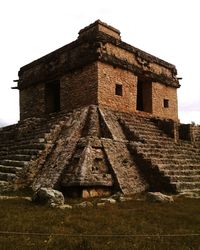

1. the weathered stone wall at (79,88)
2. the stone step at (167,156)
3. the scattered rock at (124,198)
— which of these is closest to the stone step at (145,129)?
the stone step at (167,156)

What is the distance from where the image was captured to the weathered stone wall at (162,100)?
19.0m

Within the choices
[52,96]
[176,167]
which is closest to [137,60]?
[52,96]

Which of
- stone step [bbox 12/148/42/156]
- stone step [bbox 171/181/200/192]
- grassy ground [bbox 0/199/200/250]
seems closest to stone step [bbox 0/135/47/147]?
stone step [bbox 12/148/42/156]

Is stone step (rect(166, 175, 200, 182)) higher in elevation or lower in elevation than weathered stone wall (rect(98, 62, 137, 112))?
lower

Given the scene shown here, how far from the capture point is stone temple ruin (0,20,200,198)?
37.9ft

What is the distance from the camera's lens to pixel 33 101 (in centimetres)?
1969

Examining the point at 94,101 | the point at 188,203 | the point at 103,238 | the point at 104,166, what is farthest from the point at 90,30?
the point at 103,238

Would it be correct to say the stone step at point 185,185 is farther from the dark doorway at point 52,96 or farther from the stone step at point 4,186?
the dark doorway at point 52,96

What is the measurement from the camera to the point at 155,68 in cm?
1950

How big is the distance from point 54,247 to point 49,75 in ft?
46.0

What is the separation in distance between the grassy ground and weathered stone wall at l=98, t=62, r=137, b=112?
25.2ft

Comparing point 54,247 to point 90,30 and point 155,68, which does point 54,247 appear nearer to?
point 90,30

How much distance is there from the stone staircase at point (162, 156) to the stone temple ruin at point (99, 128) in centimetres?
4

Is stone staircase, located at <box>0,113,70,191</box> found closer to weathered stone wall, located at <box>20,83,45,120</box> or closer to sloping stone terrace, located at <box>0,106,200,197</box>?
sloping stone terrace, located at <box>0,106,200,197</box>
